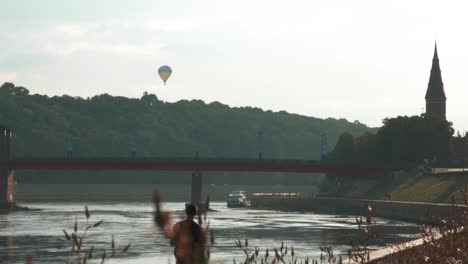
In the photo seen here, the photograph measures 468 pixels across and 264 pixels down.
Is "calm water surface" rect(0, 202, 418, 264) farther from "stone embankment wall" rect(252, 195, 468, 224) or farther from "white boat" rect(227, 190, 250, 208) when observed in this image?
"white boat" rect(227, 190, 250, 208)

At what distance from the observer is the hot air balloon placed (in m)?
131

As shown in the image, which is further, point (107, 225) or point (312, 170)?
point (312, 170)

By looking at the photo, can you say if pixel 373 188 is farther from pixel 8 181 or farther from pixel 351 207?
pixel 8 181

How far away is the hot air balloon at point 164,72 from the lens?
131288mm

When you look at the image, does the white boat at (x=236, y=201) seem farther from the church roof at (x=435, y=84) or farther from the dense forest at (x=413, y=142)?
the church roof at (x=435, y=84)

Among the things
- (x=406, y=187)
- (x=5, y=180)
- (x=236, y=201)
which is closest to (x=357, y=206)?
(x=406, y=187)

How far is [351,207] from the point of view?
124062mm

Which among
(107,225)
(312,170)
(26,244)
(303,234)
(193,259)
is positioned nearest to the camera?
(193,259)

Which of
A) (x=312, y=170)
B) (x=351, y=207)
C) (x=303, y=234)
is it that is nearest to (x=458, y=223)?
(x=303, y=234)

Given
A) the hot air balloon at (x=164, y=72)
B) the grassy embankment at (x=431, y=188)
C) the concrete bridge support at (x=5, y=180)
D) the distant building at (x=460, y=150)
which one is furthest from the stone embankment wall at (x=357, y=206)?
the concrete bridge support at (x=5, y=180)

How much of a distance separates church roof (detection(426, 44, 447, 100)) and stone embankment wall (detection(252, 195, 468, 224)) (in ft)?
131

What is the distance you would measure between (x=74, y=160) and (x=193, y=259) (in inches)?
5324

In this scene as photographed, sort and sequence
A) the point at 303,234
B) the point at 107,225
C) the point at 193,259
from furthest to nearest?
the point at 107,225 → the point at 303,234 → the point at 193,259

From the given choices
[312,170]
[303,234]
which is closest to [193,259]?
[303,234]
